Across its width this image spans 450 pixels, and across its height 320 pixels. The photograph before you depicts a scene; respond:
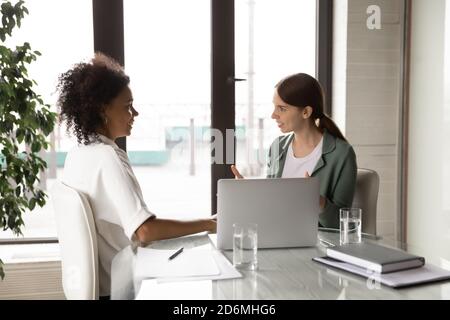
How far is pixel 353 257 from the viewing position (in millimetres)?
1169

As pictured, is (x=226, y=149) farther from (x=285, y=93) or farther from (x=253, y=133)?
(x=285, y=93)

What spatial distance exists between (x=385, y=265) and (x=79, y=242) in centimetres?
78

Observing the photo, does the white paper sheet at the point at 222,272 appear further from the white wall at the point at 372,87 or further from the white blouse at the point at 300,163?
the white wall at the point at 372,87

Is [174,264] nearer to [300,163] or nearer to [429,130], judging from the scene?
[300,163]

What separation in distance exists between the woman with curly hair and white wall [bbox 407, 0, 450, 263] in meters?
1.60

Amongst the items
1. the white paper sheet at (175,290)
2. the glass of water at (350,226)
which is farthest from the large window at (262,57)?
the white paper sheet at (175,290)

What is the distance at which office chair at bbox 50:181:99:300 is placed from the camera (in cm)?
133

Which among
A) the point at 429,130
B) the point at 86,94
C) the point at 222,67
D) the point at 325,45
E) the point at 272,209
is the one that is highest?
the point at 325,45

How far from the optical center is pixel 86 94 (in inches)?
62.1

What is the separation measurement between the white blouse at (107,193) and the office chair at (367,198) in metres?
0.95

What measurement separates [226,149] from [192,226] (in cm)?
138

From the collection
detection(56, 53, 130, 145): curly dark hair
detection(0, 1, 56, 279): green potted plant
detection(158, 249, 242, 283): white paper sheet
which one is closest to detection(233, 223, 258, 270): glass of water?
detection(158, 249, 242, 283): white paper sheet

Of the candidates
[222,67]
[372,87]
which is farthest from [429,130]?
[222,67]

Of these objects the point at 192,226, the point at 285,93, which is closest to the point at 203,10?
the point at 285,93
